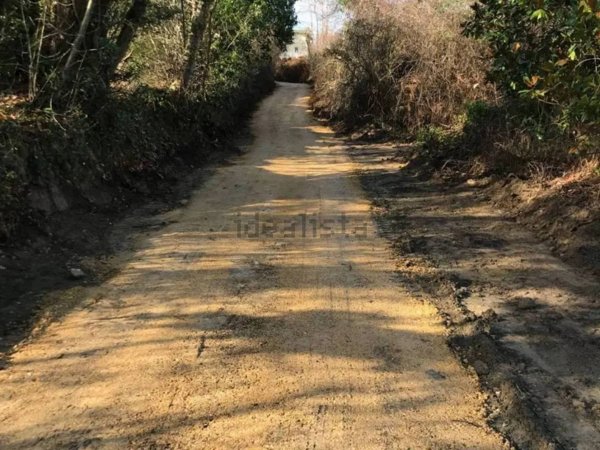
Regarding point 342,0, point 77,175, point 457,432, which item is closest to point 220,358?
point 457,432

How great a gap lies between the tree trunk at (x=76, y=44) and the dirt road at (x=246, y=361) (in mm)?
3420

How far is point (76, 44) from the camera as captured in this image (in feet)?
28.6

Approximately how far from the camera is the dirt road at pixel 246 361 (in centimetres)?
341

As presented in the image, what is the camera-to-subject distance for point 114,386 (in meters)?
→ 3.87

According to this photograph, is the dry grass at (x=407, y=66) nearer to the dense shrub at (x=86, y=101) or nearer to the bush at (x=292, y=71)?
the dense shrub at (x=86, y=101)

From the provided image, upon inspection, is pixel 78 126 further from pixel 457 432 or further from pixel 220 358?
pixel 457 432

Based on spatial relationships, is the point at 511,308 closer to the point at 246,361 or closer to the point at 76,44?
the point at 246,361

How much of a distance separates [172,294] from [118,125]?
227 inches

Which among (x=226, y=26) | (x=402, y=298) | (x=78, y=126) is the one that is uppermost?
(x=226, y=26)

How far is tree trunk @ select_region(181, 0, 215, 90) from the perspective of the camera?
1598 cm

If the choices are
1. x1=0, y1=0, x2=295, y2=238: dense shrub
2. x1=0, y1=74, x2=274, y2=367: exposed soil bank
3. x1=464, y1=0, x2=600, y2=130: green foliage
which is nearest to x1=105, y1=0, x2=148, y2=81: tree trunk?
x1=0, y1=0, x2=295, y2=238: dense shrub

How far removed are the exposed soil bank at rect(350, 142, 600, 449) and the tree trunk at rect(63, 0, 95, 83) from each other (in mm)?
5421

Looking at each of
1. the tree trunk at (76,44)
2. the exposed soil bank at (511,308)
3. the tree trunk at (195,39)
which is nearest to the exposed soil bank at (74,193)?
the tree trunk at (76,44)

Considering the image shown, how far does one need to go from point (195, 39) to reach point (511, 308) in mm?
13744
